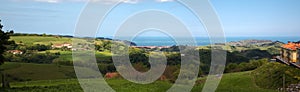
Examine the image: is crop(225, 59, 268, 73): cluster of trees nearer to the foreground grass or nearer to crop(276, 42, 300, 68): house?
crop(276, 42, 300, 68): house

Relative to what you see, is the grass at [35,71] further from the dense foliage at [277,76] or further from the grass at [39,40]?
the dense foliage at [277,76]

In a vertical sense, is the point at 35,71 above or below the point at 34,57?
below

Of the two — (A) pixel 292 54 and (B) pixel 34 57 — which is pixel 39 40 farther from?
(A) pixel 292 54

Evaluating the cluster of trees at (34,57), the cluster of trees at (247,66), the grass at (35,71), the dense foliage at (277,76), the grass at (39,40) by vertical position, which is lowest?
the grass at (35,71)

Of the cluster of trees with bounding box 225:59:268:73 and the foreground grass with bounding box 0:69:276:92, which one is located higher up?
the foreground grass with bounding box 0:69:276:92

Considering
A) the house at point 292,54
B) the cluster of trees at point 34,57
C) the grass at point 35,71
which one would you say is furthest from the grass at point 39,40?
the house at point 292,54

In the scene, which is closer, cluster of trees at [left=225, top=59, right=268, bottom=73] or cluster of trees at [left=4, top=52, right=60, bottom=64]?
cluster of trees at [left=225, top=59, right=268, bottom=73]

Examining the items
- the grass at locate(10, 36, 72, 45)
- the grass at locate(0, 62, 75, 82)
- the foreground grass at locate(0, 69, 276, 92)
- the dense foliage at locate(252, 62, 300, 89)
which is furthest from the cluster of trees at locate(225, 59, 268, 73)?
the grass at locate(10, 36, 72, 45)

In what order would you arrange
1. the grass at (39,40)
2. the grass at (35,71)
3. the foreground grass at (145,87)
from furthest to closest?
1. the grass at (39,40)
2. the grass at (35,71)
3. the foreground grass at (145,87)

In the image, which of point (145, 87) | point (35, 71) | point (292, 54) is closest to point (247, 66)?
point (292, 54)

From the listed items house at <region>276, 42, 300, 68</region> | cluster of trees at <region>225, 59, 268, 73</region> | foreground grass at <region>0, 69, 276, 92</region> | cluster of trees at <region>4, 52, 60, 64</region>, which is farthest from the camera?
cluster of trees at <region>4, 52, 60, 64</region>

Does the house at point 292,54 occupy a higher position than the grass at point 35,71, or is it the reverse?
the house at point 292,54
